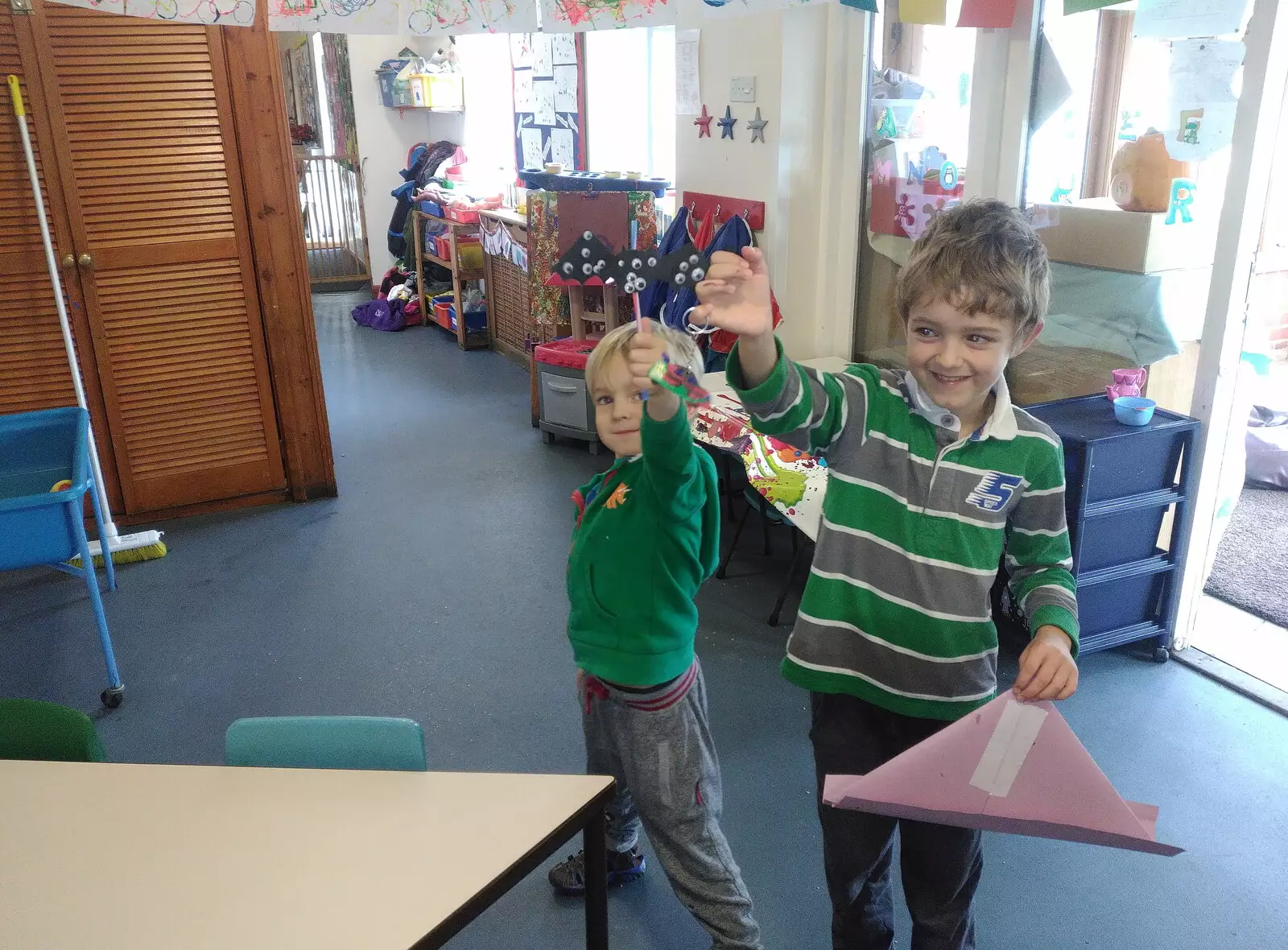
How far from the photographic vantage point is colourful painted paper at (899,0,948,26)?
253cm

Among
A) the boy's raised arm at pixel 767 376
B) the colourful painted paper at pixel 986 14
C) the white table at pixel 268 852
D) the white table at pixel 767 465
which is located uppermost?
the colourful painted paper at pixel 986 14

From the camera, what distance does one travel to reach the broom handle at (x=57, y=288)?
315cm

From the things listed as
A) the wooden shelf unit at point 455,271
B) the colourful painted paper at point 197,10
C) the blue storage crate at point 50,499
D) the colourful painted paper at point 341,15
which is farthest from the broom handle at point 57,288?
the wooden shelf unit at point 455,271

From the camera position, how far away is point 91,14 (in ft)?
10.6

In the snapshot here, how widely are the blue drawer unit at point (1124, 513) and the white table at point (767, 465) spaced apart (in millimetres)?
639

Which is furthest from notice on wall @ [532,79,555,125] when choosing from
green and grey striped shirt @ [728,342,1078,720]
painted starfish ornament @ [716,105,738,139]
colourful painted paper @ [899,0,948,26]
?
green and grey striped shirt @ [728,342,1078,720]

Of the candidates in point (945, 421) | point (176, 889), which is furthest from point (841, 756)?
point (176, 889)

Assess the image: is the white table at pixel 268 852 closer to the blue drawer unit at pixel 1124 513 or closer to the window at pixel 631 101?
the blue drawer unit at pixel 1124 513

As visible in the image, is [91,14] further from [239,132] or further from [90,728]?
[90,728]

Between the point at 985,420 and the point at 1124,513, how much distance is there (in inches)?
62.2

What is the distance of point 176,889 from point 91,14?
3.22m

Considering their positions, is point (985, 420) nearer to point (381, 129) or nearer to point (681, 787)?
point (681, 787)

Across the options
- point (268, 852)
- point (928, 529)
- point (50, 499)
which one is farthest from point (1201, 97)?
point (50, 499)

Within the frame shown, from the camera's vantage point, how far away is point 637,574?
1.49 meters
